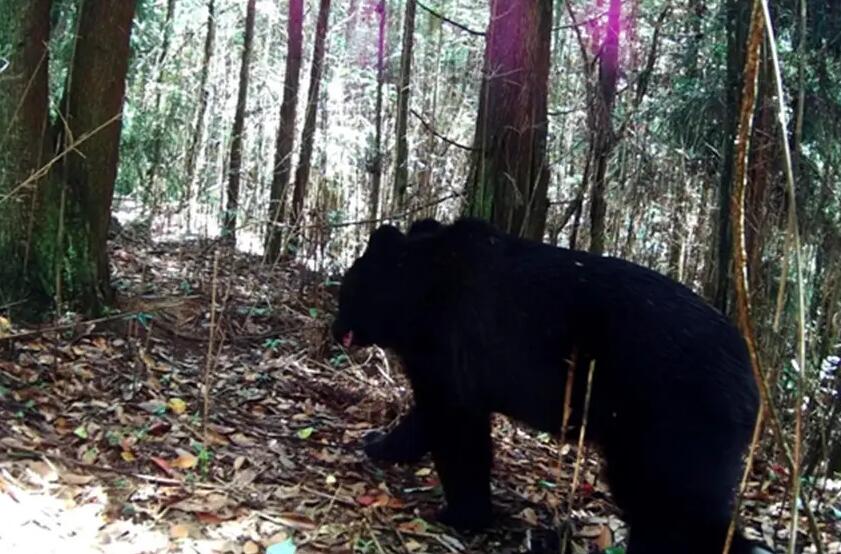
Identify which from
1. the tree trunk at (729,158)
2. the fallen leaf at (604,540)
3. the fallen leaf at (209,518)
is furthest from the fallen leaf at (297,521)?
the tree trunk at (729,158)

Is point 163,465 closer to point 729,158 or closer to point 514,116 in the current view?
point 514,116

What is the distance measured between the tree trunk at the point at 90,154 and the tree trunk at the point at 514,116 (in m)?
2.45

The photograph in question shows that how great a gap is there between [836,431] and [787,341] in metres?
0.59

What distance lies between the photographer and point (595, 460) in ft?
17.5

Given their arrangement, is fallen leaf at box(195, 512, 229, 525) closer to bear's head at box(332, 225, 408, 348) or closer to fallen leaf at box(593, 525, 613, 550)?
bear's head at box(332, 225, 408, 348)

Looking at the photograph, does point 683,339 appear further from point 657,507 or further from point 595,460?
point 595,460

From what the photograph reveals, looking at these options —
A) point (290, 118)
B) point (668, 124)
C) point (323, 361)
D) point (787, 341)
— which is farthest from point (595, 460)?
point (290, 118)

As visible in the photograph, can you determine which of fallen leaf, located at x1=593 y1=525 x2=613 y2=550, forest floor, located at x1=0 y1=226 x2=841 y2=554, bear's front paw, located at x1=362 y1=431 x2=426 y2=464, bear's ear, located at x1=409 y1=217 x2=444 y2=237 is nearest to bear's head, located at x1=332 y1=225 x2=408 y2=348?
bear's ear, located at x1=409 y1=217 x2=444 y2=237

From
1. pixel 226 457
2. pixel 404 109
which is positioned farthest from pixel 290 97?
pixel 226 457

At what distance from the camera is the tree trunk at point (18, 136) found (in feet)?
17.5

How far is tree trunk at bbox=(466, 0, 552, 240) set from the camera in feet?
18.4

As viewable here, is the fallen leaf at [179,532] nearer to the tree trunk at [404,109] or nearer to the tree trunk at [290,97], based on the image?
the tree trunk at [404,109]

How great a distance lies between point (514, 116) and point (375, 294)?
1.74m

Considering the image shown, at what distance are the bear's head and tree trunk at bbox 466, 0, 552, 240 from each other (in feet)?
4.25
